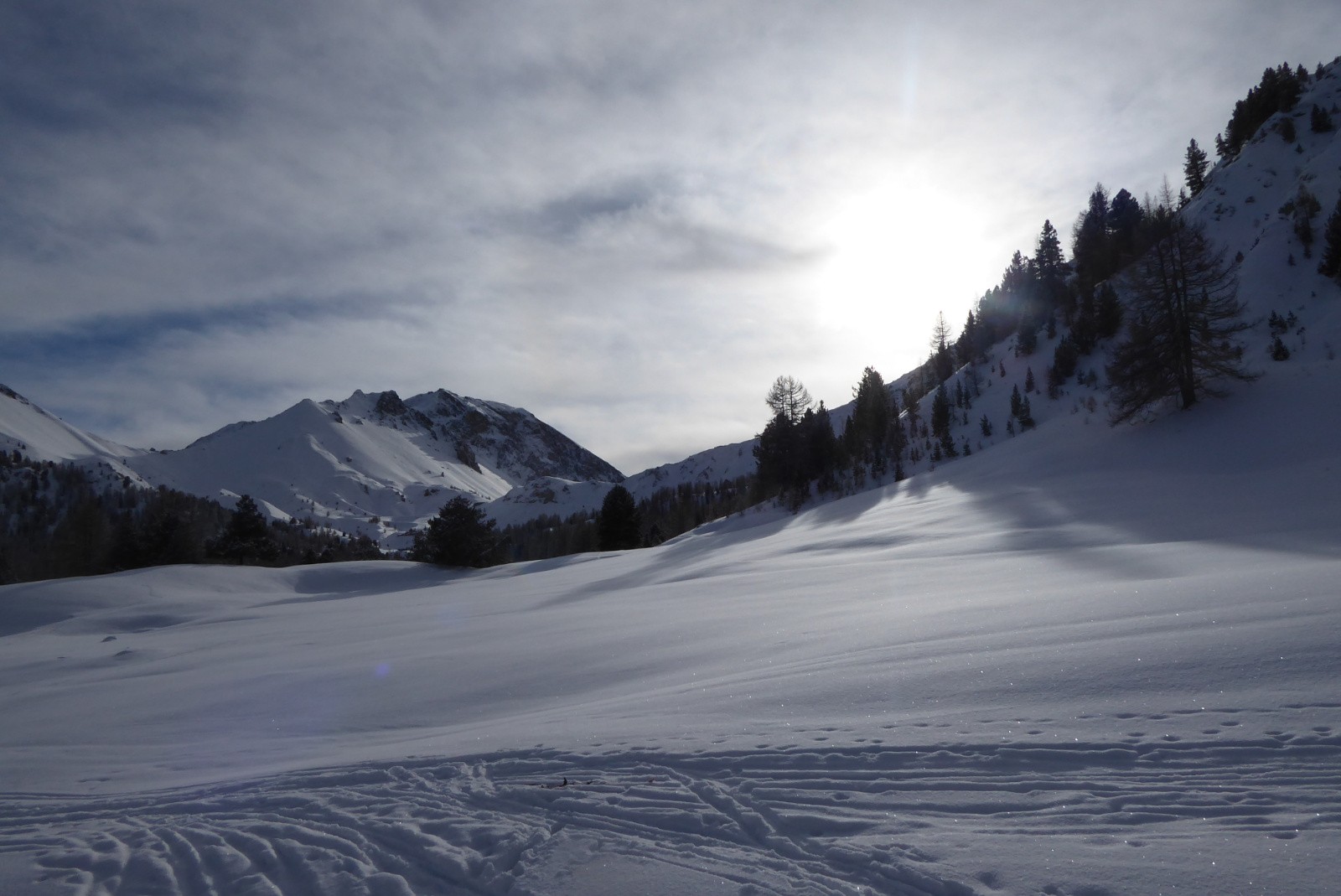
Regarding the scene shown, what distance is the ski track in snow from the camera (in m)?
3.02

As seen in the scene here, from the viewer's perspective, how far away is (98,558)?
114 feet

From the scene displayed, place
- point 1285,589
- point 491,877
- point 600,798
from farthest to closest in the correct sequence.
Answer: point 1285,589 < point 600,798 < point 491,877

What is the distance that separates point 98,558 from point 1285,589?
4542cm

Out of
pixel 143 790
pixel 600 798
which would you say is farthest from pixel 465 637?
pixel 600 798

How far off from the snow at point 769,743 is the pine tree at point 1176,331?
9.56 metres

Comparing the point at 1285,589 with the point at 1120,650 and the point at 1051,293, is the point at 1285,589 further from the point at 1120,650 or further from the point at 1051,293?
the point at 1051,293

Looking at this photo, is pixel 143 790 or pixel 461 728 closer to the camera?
pixel 143 790

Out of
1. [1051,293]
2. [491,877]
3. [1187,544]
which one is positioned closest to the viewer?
[491,877]

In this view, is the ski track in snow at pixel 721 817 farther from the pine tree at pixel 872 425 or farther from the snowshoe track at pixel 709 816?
the pine tree at pixel 872 425

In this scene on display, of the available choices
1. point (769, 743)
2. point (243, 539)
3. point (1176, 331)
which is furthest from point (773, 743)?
point (243, 539)

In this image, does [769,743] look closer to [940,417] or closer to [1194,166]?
[940,417]

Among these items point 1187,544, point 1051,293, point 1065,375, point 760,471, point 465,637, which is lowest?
point 465,637

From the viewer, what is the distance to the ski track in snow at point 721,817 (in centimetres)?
302

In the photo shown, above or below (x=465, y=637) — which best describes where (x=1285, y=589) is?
above
